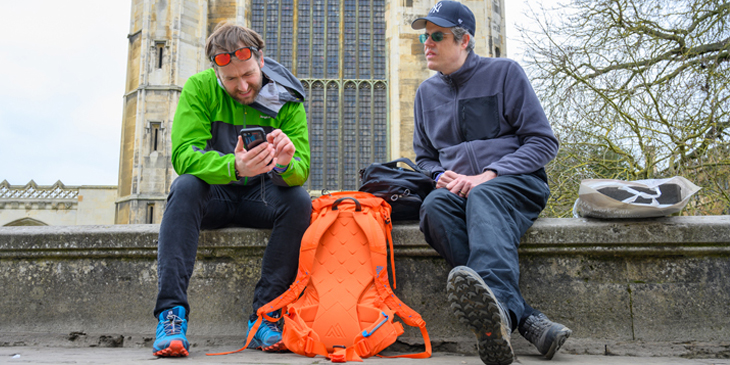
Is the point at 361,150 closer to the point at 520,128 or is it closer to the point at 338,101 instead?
the point at 338,101

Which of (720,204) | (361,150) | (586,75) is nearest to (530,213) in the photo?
(720,204)

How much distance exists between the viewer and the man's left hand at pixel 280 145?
2.35 m

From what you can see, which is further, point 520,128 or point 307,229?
point 520,128

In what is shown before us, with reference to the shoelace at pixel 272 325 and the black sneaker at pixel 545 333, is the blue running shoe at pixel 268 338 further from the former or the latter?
the black sneaker at pixel 545 333

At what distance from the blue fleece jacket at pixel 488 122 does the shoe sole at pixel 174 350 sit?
1.45 metres

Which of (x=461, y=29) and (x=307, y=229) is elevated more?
(x=461, y=29)

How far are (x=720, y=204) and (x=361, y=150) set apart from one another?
349 inches

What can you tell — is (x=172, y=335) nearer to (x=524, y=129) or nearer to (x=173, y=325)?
(x=173, y=325)

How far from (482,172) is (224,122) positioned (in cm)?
126

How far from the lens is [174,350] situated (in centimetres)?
201

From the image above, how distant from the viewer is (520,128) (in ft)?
8.57

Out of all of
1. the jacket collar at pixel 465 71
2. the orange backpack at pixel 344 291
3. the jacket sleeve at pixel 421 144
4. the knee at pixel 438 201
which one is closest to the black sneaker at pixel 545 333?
the orange backpack at pixel 344 291

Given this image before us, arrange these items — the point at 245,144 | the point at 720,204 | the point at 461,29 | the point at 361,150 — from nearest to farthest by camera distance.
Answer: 1. the point at 245,144
2. the point at 461,29
3. the point at 720,204
4. the point at 361,150

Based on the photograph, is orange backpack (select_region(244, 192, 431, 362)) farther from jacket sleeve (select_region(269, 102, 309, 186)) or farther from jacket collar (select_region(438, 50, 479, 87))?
jacket collar (select_region(438, 50, 479, 87))
